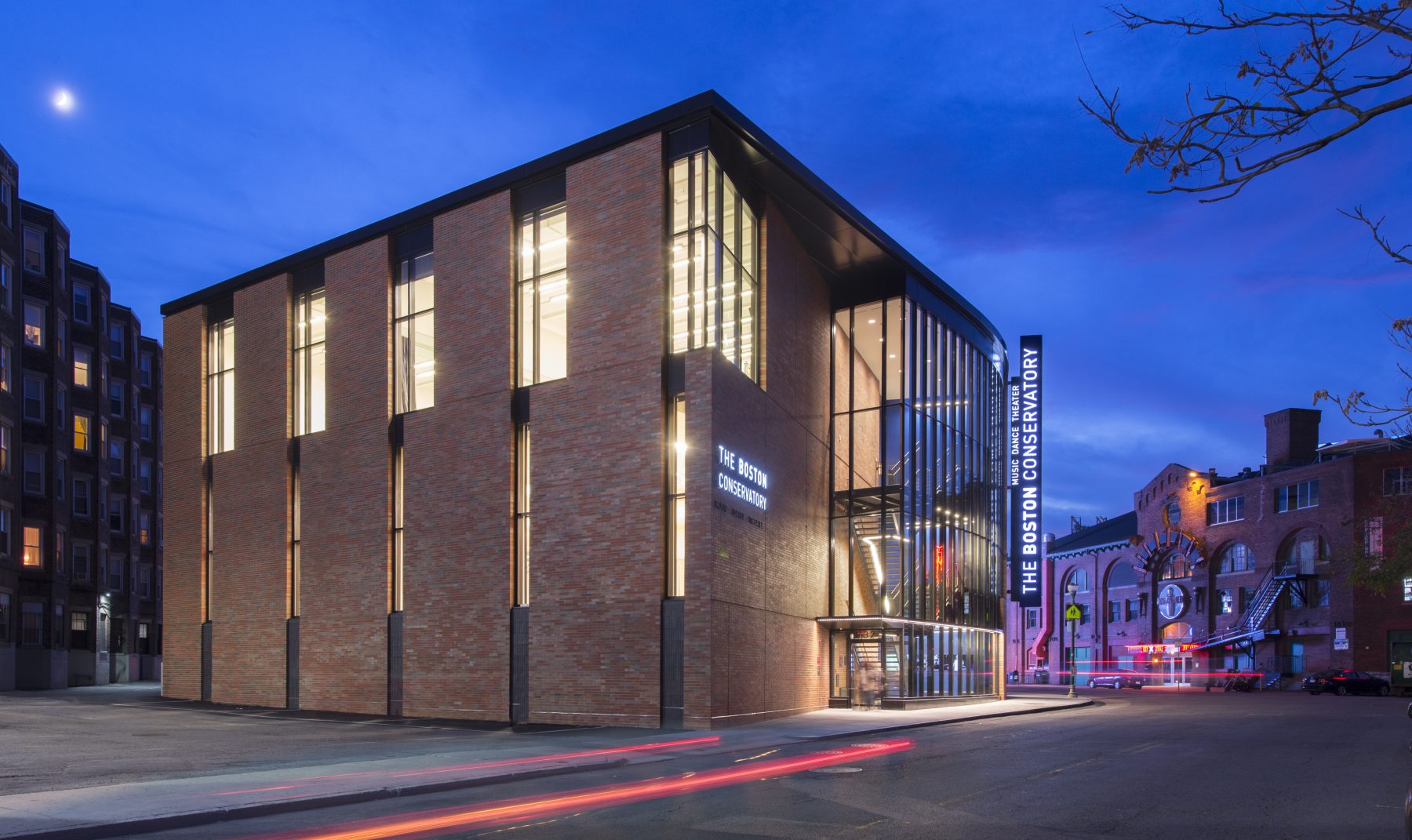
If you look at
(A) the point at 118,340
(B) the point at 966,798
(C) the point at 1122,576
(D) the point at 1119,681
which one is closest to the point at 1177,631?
(D) the point at 1119,681

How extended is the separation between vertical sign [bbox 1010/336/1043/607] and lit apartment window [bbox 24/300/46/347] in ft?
158

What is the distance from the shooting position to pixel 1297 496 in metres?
67.1

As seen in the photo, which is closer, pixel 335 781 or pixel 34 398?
pixel 335 781

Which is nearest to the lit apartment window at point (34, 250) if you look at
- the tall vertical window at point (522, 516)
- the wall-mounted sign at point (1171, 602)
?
the tall vertical window at point (522, 516)

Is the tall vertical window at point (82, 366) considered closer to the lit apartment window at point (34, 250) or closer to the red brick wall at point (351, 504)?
the lit apartment window at point (34, 250)

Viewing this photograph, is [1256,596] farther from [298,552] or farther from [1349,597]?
[298,552]

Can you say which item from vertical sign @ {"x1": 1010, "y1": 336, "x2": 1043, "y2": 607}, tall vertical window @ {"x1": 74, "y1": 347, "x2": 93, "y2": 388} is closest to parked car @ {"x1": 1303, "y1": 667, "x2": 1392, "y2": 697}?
vertical sign @ {"x1": 1010, "y1": 336, "x2": 1043, "y2": 607}

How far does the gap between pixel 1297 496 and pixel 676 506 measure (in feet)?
182

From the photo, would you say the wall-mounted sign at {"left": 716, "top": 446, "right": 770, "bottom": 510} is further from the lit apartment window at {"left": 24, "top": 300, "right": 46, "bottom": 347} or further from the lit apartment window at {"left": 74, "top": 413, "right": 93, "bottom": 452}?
the lit apartment window at {"left": 74, "top": 413, "right": 93, "bottom": 452}

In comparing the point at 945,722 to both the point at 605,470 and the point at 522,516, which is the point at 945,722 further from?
the point at 522,516

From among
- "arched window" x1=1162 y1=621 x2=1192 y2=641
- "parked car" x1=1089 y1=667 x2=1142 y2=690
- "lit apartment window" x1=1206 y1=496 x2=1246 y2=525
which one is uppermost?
"lit apartment window" x1=1206 y1=496 x2=1246 y2=525

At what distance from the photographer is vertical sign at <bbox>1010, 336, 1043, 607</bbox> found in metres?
45.6

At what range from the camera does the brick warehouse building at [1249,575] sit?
60375mm

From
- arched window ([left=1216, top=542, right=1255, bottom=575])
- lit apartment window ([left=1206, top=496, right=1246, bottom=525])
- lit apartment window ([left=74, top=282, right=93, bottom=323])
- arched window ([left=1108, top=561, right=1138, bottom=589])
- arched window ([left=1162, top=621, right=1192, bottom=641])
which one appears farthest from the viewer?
arched window ([left=1108, top=561, right=1138, bottom=589])
